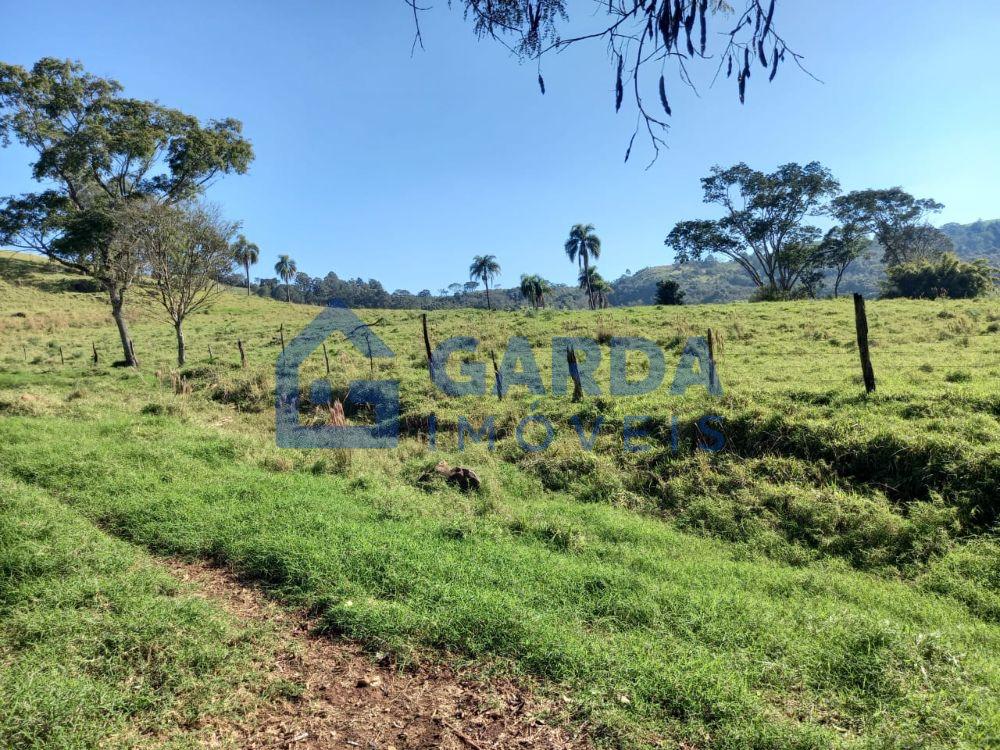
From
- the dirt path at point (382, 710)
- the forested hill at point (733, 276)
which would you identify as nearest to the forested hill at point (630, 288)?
the forested hill at point (733, 276)

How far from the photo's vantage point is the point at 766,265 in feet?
141

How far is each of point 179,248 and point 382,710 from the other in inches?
1042

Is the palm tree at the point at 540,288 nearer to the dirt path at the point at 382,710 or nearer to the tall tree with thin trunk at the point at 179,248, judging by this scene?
the tall tree with thin trunk at the point at 179,248

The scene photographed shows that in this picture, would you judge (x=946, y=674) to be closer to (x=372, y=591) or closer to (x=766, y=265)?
(x=372, y=591)

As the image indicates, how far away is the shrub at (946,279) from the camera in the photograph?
96.6 ft

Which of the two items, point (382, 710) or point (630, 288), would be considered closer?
point (382, 710)

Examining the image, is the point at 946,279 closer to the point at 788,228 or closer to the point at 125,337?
the point at 788,228

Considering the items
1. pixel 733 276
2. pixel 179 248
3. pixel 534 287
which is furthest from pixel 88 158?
pixel 733 276

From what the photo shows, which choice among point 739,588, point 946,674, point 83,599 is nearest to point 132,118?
point 83,599

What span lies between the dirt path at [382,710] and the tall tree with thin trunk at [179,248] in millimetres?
23212

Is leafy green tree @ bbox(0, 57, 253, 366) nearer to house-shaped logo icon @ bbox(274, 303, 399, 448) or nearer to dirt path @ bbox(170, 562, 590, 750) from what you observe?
house-shaped logo icon @ bbox(274, 303, 399, 448)

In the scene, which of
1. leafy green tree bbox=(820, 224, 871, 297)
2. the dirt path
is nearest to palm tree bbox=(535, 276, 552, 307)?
leafy green tree bbox=(820, 224, 871, 297)

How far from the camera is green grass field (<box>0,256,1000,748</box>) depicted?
356cm
